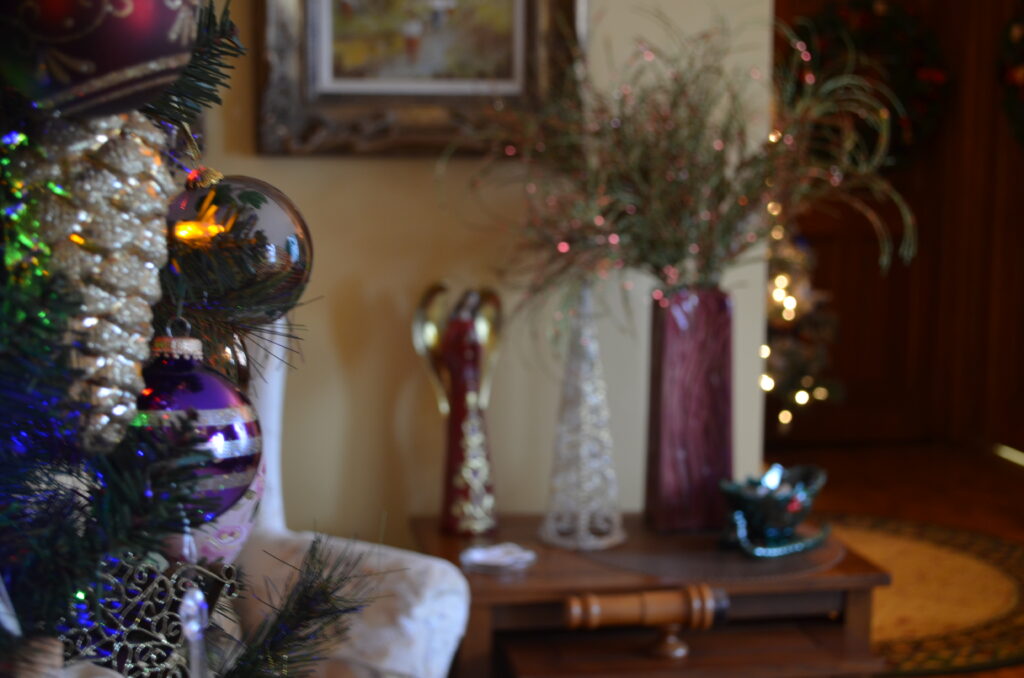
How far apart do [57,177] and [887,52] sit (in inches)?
194

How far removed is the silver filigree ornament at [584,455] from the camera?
6.86ft

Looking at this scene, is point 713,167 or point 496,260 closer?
point 713,167

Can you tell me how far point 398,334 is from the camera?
231cm

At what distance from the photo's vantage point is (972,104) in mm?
4859

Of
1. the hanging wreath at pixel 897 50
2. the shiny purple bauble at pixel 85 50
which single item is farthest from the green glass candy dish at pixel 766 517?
the hanging wreath at pixel 897 50

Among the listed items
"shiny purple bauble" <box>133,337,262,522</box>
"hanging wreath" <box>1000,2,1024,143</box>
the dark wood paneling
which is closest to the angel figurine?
"shiny purple bauble" <box>133,337,262,522</box>

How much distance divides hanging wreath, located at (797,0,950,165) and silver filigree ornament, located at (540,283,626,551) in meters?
3.18

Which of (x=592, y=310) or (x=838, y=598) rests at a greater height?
(x=592, y=310)

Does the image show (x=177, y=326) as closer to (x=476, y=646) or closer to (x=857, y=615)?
(x=476, y=646)

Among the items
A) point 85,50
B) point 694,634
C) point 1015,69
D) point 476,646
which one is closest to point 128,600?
point 85,50

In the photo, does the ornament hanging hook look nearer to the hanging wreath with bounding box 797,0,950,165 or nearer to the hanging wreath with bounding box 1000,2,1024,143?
the hanging wreath with bounding box 1000,2,1024,143

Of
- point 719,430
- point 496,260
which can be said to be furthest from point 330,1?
point 719,430

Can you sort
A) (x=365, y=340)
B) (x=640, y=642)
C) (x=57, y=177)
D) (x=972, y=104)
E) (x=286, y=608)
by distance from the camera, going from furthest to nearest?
(x=972, y=104) → (x=365, y=340) → (x=640, y=642) → (x=286, y=608) → (x=57, y=177)

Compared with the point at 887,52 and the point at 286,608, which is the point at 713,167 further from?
the point at 887,52
